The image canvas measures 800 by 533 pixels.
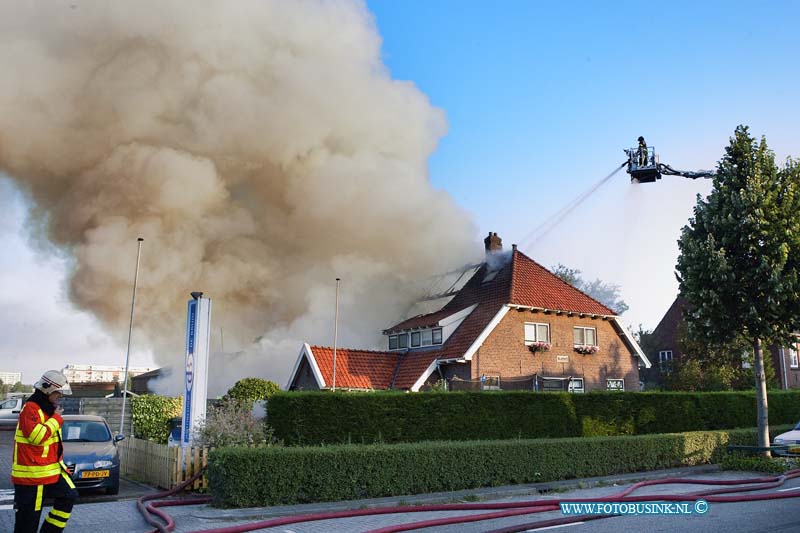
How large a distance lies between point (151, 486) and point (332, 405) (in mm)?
4050

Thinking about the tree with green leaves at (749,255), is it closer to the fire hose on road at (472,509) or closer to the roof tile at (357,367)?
the fire hose on road at (472,509)

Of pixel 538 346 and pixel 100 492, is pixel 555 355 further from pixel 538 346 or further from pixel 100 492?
pixel 100 492

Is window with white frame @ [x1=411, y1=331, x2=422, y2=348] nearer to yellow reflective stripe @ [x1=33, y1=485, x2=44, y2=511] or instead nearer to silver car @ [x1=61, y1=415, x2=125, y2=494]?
silver car @ [x1=61, y1=415, x2=125, y2=494]

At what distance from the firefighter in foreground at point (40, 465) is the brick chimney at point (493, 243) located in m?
26.4

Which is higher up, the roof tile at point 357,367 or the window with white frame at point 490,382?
the roof tile at point 357,367

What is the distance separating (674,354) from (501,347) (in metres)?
25.1

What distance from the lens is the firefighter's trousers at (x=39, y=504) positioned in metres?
6.86

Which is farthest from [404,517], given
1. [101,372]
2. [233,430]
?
[101,372]

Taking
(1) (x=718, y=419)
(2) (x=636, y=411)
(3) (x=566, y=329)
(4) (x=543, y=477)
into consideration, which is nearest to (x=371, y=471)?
(4) (x=543, y=477)

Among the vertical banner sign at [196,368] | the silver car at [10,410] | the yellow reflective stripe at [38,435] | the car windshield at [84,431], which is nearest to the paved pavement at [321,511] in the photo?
the vertical banner sign at [196,368]

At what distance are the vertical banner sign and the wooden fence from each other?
0.44 metres

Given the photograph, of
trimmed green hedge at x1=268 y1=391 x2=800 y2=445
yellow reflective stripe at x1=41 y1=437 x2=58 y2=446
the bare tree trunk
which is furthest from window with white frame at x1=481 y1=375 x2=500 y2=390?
yellow reflective stripe at x1=41 y1=437 x2=58 y2=446

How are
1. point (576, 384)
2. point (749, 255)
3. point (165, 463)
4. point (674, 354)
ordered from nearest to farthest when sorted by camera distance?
point (165, 463)
point (749, 255)
point (576, 384)
point (674, 354)

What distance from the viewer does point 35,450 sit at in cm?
695
